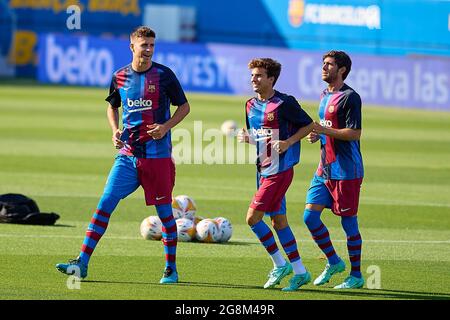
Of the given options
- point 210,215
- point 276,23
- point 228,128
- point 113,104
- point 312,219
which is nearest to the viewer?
point 312,219

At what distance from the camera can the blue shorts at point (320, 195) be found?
413 inches

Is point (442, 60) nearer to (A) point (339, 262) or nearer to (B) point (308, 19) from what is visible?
(B) point (308, 19)

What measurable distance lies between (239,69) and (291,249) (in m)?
28.0

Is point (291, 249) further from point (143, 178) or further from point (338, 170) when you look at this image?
point (143, 178)

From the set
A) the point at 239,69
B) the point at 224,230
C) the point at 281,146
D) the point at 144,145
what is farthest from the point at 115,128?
the point at 239,69

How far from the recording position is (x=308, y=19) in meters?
43.9

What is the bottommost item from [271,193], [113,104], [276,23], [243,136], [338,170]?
[271,193]

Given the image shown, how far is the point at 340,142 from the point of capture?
10.5 m

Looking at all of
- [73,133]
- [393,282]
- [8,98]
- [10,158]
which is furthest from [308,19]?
[393,282]

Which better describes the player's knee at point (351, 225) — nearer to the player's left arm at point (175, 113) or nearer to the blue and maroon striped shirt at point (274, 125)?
the blue and maroon striped shirt at point (274, 125)

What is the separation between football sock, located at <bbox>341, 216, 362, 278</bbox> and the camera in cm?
1044

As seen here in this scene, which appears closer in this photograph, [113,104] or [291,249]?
[291,249]

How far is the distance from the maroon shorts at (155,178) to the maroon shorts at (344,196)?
5.06 ft

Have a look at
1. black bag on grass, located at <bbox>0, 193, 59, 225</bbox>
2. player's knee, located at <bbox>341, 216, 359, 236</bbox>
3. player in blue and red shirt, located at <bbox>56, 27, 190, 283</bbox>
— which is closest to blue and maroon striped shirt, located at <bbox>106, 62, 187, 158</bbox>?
player in blue and red shirt, located at <bbox>56, 27, 190, 283</bbox>
